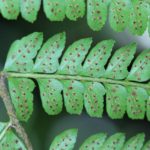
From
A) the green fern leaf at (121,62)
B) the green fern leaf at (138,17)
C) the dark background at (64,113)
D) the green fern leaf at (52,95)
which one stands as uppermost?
the green fern leaf at (138,17)

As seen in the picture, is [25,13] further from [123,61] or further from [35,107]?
[35,107]

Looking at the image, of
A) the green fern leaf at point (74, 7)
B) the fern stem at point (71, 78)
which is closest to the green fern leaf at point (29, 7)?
the green fern leaf at point (74, 7)

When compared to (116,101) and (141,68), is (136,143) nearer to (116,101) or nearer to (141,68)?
(116,101)

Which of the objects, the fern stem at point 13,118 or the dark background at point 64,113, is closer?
the fern stem at point 13,118

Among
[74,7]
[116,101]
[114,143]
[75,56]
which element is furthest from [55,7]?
[114,143]

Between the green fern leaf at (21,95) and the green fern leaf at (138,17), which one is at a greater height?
the green fern leaf at (138,17)

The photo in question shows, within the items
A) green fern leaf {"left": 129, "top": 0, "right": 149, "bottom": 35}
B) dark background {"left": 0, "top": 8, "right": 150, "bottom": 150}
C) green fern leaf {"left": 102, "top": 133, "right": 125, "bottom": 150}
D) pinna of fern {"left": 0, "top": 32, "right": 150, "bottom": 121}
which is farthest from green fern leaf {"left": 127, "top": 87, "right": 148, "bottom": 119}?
dark background {"left": 0, "top": 8, "right": 150, "bottom": 150}

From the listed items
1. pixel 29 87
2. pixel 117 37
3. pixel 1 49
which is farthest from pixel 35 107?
pixel 29 87

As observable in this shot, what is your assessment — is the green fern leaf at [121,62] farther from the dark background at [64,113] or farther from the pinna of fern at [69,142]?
the dark background at [64,113]
